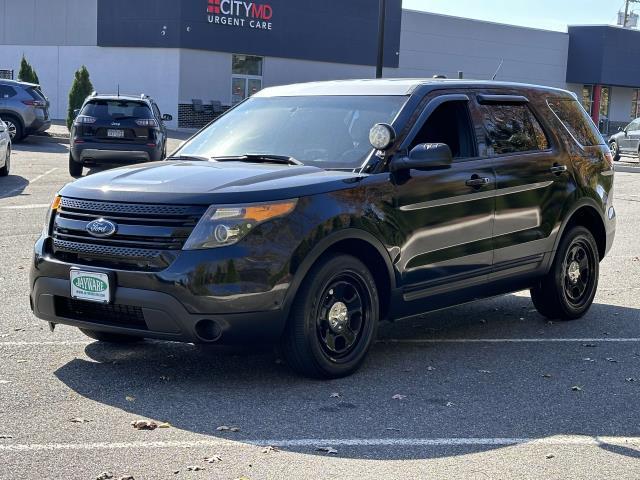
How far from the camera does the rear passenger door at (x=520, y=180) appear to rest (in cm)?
762

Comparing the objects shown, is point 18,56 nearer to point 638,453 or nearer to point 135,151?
point 135,151

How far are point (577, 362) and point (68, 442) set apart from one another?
3667 millimetres

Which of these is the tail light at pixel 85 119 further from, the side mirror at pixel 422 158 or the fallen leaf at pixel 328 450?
the fallen leaf at pixel 328 450

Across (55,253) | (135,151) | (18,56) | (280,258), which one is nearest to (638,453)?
(280,258)

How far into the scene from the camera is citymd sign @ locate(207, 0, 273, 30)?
42.7 meters

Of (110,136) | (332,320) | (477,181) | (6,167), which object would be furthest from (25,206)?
(332,320)

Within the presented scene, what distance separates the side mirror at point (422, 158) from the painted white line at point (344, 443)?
6.71ft

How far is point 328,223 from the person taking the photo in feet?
20.3

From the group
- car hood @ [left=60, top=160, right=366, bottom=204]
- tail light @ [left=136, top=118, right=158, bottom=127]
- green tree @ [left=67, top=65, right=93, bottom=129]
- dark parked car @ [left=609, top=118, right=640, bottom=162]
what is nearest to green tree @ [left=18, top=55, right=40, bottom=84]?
green tree @ [left=67, top=65, right=93, bottom=129]

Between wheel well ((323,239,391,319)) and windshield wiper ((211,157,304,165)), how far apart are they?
675 mm

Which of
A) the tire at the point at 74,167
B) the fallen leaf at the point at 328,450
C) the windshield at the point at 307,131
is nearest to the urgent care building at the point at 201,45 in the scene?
the tire at the point at 74,167

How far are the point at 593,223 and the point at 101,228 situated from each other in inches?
180

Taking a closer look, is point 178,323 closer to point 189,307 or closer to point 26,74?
point 189,307

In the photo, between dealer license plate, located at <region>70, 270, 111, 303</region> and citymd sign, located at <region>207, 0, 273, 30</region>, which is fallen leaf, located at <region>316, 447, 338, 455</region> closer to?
dealer license plate, located at <region>70, 270, 111, 303</region>
